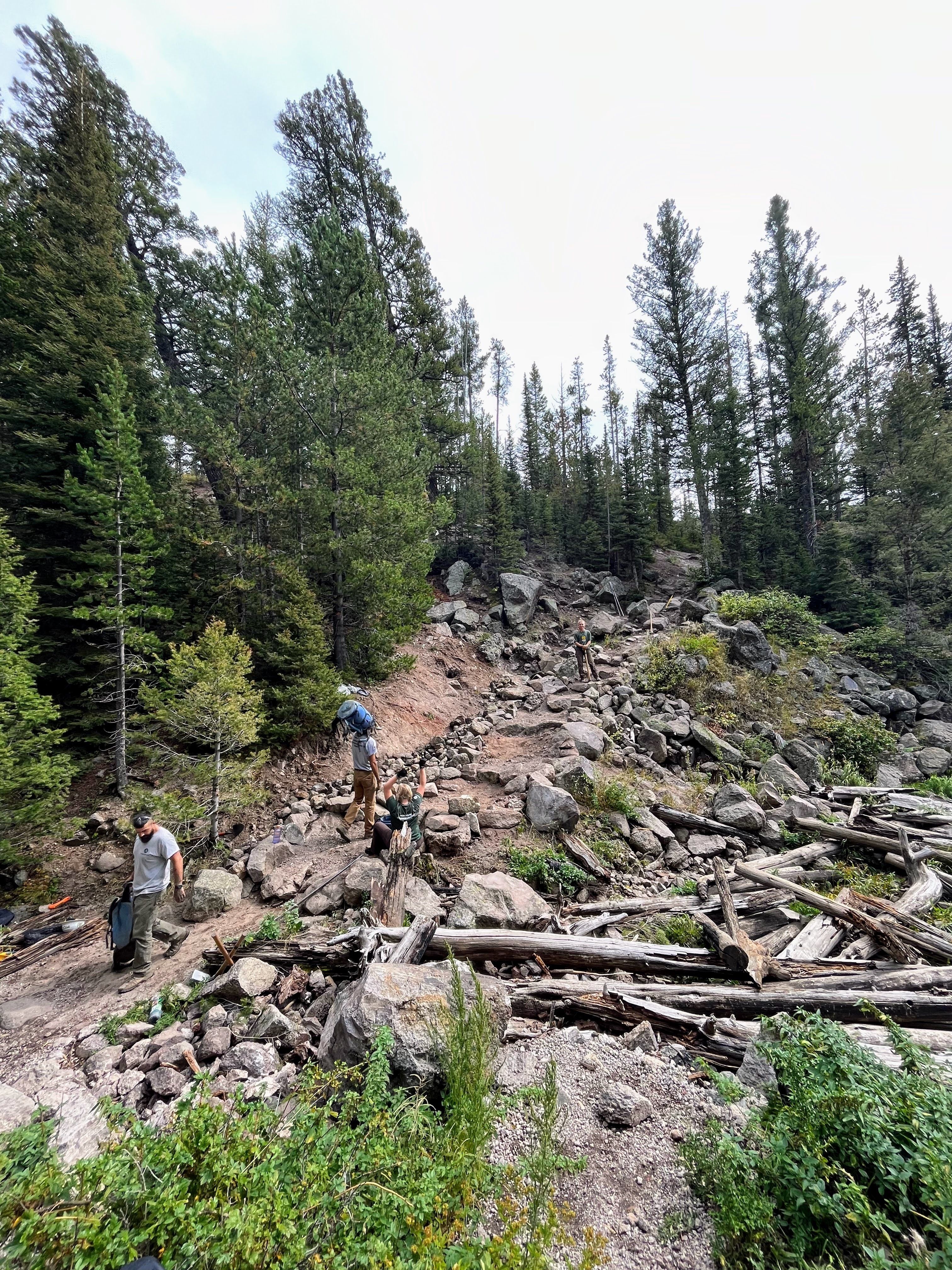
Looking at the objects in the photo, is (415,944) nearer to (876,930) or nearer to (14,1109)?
(14,1109)

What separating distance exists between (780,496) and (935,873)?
27911 millimetres

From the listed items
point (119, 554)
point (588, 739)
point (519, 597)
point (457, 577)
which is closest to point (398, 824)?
point (588, 739)

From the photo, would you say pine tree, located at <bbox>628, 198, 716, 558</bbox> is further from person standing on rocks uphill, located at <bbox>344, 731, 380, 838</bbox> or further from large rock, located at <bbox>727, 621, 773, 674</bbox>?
person standing on rocks uphill, located at <bbox>344, 731, 380, 838</bbox>

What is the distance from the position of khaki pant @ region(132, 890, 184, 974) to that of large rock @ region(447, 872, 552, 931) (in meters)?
3.77

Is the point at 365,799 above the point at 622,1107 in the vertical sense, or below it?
above

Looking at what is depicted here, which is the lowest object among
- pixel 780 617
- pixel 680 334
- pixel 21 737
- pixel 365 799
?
pixel 365 799

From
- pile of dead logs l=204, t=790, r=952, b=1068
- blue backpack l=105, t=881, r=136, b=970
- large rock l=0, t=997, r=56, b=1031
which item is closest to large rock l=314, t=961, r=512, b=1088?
pile of dead logs l=204, t=790, r=952, b=1068

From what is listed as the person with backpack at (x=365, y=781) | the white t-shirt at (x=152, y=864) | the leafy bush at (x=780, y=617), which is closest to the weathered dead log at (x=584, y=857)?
the person with backpack at (x=365, y=781)

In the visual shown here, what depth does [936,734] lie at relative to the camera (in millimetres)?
13992

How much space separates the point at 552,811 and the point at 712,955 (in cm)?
316

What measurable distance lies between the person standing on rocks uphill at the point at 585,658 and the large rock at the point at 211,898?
10.9m

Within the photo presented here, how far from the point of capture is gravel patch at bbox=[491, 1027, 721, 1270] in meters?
2.54

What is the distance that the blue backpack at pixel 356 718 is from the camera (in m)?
7.75

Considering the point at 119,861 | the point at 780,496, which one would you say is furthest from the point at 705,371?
the point at 119,861
